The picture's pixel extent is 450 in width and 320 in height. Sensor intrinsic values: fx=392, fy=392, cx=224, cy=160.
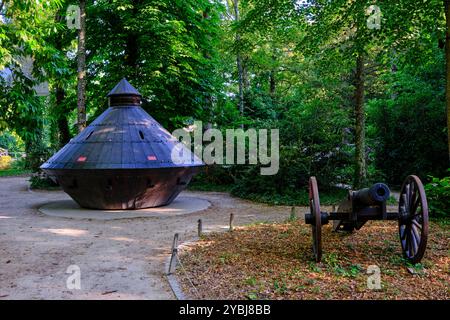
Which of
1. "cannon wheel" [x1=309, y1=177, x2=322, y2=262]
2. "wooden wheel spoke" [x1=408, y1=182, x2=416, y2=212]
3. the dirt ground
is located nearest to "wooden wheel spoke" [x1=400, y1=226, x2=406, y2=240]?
"wooden wheel spoke" [x1=408, y1=182, x2=416, y2=212]

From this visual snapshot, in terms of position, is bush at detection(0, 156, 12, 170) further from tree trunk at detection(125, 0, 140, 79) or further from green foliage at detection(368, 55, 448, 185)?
green foliage at detection(368, 55, 448, 185)

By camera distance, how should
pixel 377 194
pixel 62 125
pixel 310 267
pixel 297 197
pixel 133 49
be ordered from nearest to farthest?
1. pixel 377 194
2. pixel 310 267
3. pixel 297 197
4. pixel 133 49
5. pixel 62 125

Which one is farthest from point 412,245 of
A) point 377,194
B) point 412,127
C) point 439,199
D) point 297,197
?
point 412,127

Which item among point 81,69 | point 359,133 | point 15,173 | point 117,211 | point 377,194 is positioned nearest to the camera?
point 377,194

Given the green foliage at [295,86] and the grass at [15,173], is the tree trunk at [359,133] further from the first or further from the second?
the grass at [15,173]

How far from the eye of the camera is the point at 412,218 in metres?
6.45

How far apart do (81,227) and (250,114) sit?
15.2m

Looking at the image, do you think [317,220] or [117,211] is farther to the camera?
[117,211]

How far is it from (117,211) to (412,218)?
891 centimetres

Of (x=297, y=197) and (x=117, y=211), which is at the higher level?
(x=297, y=197)

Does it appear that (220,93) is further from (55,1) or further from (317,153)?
(55,1)

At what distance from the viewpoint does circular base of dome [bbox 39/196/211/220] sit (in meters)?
11.7

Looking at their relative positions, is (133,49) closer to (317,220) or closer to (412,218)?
(317,220)

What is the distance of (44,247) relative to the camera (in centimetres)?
816
